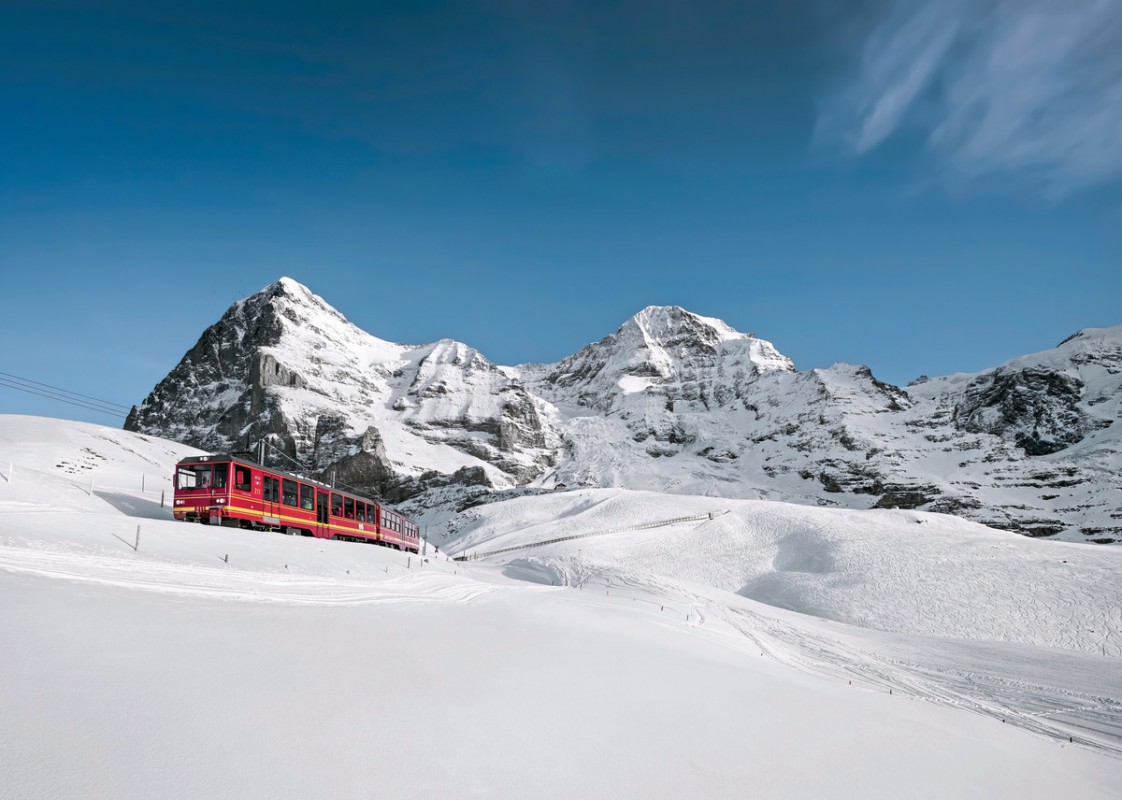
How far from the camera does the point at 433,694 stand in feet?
21.0

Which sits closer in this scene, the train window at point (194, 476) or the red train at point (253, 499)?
the red train at point (253, 499)

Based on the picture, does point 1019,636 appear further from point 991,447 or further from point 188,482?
point 991,447

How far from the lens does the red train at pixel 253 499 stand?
957 inches

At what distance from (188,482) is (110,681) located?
23.3 m

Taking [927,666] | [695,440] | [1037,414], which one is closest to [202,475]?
[927,666]

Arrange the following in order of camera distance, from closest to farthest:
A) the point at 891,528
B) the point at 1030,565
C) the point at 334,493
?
the point at 334,493 < the point at 1030,565 < the point at 891,528

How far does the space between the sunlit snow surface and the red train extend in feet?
13.6

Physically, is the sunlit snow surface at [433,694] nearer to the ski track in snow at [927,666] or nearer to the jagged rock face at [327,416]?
the ski track in snow at [927,666]

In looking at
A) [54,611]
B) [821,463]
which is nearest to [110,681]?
[54,611]

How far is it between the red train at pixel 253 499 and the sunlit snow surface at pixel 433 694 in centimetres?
415

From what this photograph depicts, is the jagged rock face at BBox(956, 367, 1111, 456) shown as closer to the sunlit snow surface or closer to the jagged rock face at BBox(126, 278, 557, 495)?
the jagged rock face at BBox(126, 278, 557, 495)

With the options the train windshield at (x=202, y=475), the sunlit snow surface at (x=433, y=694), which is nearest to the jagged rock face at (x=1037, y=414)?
the sunlit snow surface at (x=433, y=694)

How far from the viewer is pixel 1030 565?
1452 inches

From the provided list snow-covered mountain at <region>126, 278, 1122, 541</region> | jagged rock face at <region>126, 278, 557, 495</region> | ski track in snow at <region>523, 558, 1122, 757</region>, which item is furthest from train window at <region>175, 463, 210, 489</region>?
jagged rock face at <region>126, 278, 557, 495</region>
